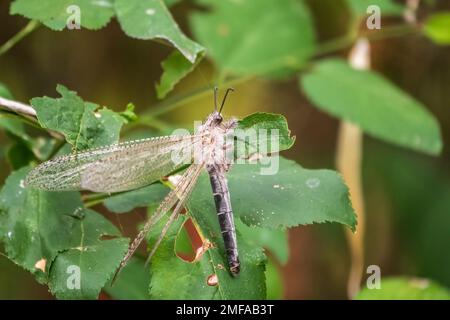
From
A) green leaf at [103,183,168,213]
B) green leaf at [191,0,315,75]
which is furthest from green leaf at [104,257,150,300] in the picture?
green leaf at [191,0,315,75]

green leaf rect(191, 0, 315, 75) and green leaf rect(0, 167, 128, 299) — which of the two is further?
green leaf rect(191, 0, 315, 75)

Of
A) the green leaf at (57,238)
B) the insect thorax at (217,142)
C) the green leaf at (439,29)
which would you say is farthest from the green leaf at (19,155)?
the green leaf at (439,29)

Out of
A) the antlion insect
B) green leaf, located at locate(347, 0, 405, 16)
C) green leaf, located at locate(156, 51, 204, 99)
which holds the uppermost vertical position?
green leaf, located at locate(347, 0, 405, 16)

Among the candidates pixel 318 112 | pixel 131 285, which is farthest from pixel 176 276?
pixel 318 112

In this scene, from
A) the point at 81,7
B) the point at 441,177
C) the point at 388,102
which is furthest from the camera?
the point at 441,177

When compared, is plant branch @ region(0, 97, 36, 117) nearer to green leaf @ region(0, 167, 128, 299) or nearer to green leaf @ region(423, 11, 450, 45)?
green leaf @ region(0, 167, 128, 299)

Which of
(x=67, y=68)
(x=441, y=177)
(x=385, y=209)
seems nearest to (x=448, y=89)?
(x=441, y=177)

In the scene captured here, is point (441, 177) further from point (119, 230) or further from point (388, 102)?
point (119, 230)
